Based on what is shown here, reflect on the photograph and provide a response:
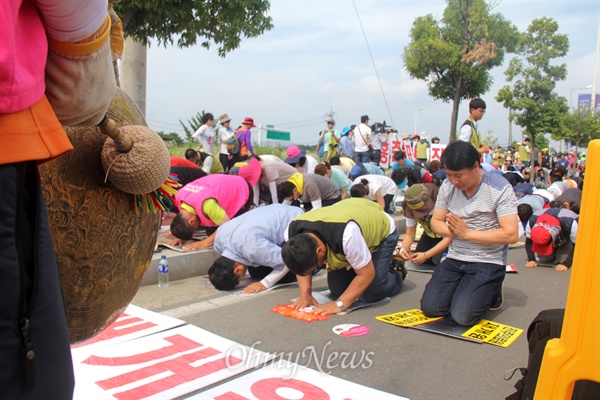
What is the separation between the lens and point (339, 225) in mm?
3922

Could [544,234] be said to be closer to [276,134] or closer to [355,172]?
[355,172]

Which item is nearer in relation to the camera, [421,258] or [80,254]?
[80,254]

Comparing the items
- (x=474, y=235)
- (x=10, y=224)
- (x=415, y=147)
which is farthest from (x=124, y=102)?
(x=415, y=147)

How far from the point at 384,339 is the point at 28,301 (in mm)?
2933

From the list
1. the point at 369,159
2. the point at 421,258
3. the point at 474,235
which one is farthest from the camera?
the point at 369,159

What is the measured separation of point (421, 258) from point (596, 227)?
3505mm

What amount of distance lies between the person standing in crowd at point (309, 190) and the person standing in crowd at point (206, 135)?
10.1ft

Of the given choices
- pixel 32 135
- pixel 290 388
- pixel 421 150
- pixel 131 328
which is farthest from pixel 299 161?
pixel 32 135

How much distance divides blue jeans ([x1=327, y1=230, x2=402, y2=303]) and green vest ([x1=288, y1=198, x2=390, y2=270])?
8 cm

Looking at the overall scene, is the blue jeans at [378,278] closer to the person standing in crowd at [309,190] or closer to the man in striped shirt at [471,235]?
the man in striped shirt at [471,235]

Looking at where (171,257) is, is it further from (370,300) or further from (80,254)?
(80,254)

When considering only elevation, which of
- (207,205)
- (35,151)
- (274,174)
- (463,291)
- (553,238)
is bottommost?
(463,291)

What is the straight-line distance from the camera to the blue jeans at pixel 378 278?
4371 mm

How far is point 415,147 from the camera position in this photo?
16609mm
